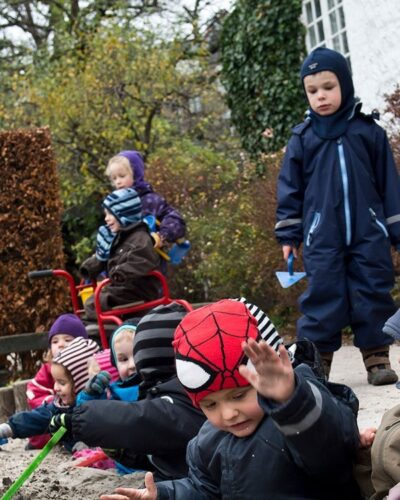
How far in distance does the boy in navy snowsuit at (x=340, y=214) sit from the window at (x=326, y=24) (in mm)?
6527

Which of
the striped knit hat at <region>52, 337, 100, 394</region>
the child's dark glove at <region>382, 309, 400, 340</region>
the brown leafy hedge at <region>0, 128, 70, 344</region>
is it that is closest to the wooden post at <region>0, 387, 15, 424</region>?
the brown leafy hedge at <region>0, 128, 70, 344</region>

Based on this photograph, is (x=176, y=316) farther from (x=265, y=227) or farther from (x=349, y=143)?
(x=265, y=227)

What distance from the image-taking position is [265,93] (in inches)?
538

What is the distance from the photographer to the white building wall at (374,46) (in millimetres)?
10984

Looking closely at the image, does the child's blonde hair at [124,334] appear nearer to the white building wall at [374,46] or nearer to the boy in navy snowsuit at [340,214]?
the boy in navy snowsuit at [340,214]

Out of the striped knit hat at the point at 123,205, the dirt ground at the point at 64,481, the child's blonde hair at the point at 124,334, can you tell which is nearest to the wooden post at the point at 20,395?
the striped knit hat at the point at 123,205

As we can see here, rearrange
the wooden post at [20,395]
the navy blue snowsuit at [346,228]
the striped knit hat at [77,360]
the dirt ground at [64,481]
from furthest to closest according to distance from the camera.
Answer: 1. the wooden post at [20,395]
2. the navy blue snowsuit at [346,228]
3. the striped knit hat at [77,360]
4. the dirt ground at [64,481]

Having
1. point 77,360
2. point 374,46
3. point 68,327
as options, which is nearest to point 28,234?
point 68,327

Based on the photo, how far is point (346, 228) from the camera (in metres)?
6.01

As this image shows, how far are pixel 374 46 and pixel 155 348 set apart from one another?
7536 millimetres

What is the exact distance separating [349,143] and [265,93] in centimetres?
769

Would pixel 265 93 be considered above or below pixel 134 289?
above

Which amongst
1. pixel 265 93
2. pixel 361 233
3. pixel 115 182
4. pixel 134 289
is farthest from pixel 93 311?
pixel 265 93

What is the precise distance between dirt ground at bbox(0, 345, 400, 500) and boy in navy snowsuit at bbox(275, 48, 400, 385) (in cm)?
39
